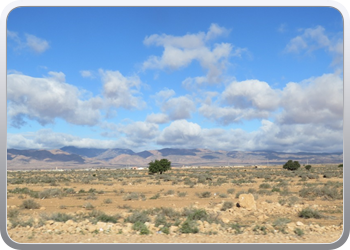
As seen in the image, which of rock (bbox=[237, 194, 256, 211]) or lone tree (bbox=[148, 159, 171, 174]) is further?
lone tree (bbox=[148, 159, 171, 174])

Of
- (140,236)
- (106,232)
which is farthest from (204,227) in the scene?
(106,232)

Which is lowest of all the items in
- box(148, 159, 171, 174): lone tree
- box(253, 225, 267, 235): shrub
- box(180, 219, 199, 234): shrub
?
box(148, 159, 171, 174): lone tree

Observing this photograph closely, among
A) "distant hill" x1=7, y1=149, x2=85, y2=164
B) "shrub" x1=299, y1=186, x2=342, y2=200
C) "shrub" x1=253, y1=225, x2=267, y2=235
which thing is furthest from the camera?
"distant hill" x1=7, y1=149, x2=85, y2=164

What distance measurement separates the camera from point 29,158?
154000 mm

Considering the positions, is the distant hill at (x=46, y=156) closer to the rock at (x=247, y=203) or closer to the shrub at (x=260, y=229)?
the rock at (x=247, y=203)

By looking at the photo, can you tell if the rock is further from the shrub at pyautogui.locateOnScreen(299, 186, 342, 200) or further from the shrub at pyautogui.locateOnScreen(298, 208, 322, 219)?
the shrub at pyautogui.locateOnScreen(299, 186, 342, 200)

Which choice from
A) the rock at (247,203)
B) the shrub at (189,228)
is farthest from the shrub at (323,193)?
the shrub at (189,228)

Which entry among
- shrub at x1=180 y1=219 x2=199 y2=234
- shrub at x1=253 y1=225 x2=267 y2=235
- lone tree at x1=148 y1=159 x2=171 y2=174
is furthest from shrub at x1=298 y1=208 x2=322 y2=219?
lone tree at x1=148 y1=159 x2=171 y2=174

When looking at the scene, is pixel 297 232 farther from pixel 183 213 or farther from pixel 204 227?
pixel 183 213

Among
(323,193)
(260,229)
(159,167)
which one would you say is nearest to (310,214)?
(260,229)

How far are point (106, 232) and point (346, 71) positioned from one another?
27.3ft

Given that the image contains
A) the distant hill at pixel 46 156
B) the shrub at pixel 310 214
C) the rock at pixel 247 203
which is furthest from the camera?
the distant hill at pixel 46 156

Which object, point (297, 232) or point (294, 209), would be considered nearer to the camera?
point (297, 232)
